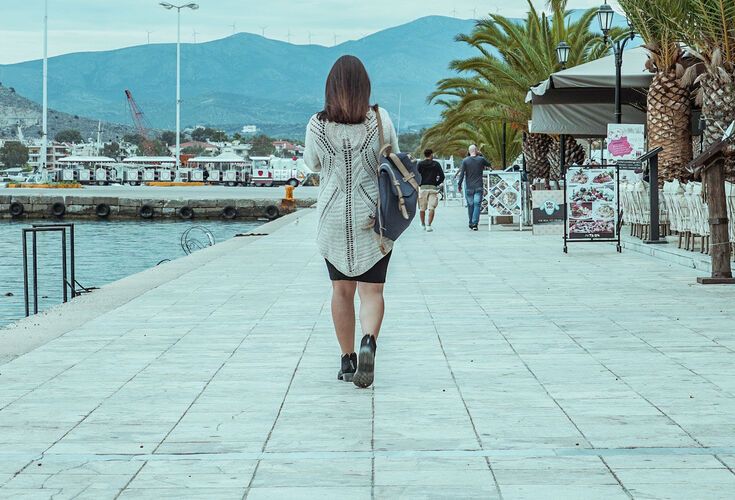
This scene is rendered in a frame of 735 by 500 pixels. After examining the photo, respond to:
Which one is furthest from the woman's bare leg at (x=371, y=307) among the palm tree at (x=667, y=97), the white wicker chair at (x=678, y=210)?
the palm tree at (x=667, y=97)

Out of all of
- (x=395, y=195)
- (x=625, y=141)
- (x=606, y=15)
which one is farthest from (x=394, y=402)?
(x=606, y=15)

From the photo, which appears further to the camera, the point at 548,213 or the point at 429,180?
the point at 429,180

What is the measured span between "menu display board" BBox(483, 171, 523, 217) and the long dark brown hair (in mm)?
17817

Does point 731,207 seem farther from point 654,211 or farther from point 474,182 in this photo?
point 474,182

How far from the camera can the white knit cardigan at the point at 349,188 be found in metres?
6.83

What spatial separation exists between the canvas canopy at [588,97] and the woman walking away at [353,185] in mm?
12980

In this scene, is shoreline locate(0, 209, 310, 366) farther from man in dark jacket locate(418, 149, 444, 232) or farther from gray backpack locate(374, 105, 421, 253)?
man in dark jacket locate(418, 149, 444, 232)

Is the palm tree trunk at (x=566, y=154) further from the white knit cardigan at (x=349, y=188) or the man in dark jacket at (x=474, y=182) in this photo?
the white knit cardigan at (x=349, y=188)

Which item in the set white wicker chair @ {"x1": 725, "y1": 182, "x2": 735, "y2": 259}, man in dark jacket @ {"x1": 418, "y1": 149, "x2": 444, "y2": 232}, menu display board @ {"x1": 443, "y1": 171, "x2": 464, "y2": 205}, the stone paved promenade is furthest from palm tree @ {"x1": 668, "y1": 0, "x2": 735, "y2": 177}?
menu display board @ {"x1": 443, "y1": 171, "x2": 464, "y2": 205}

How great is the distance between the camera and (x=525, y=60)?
32.7m

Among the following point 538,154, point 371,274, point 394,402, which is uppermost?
point 538,154

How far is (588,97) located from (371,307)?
17.1 metres

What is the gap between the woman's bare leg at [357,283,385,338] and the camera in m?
6.89

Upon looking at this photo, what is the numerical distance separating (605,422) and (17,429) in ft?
9.15
